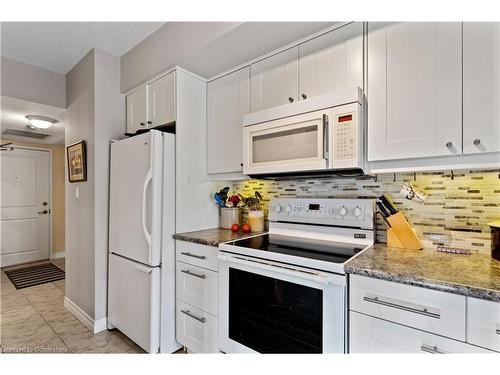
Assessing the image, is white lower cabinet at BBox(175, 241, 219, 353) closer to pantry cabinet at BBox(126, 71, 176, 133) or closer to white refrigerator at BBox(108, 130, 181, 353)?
white refrigerator at BBox(108, 130, 181, 353)

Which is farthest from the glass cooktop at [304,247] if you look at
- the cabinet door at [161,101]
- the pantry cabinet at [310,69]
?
the cabinet door at [161,101]

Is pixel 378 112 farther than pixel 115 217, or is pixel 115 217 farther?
pixel 115 217

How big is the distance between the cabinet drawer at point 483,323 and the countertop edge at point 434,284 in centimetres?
3

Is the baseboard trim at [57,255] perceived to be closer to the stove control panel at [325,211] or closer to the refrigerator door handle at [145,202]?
the refrigerator door handle at [145,202]

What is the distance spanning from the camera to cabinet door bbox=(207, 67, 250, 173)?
2.04 metres

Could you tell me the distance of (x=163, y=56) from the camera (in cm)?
204

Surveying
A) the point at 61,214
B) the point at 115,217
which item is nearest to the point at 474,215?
the point at 115,217

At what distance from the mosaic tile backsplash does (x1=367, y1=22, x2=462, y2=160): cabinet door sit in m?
0.31

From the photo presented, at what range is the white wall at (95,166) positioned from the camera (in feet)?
7.66

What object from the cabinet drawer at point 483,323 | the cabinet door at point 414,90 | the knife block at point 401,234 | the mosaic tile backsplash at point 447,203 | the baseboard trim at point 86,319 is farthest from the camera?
the baseboard trim at point 86,319

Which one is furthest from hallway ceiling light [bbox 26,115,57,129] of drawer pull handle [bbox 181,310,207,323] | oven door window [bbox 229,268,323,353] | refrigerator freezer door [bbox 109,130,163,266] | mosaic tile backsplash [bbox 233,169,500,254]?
mosaic tile backsplash [bbox 233,169,500,254]

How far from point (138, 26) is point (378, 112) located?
6.02 feet
